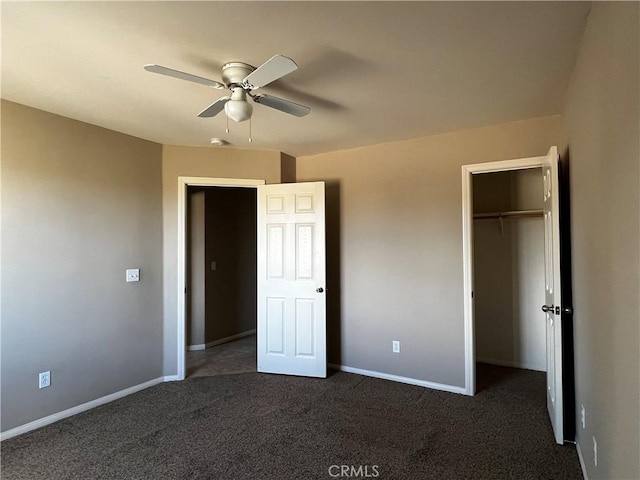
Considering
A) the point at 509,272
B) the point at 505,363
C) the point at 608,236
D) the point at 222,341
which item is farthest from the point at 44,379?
the point at 509,272

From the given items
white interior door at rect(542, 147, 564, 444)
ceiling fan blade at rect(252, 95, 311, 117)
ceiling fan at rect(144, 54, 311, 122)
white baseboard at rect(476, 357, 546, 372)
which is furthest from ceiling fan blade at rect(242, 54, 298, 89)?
white baseboard at rect(476, 357, 546, 372)

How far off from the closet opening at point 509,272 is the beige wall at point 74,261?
11.3 feet

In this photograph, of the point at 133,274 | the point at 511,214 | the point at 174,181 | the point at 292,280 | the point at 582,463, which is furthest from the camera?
the point at 511,214

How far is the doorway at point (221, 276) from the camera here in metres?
4.97

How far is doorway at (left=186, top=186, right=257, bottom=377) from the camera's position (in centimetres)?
497

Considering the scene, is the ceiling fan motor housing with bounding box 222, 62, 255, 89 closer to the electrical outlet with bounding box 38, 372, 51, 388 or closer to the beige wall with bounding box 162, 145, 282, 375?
the beige wall with bounding box 162, 145, 282, 375

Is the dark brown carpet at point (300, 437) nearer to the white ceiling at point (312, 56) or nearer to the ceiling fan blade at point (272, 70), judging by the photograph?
the ceiling fan blade at point (272, 70)

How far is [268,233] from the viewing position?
3.98 m

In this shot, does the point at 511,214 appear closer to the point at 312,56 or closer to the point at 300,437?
the point at 312,56

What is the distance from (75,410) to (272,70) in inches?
122

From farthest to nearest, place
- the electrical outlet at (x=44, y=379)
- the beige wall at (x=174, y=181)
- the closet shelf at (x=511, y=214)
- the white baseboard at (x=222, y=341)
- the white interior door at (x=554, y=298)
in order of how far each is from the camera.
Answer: the white baseboard at (x=222, y=341)
the closet shelf at (x=511, y=214)
the beige wall at (x=174, y=181)
the electrical outlet at (x=44, y=379)
the white interior door at (x=554, y=298)

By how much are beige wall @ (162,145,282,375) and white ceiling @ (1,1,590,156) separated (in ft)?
2.14

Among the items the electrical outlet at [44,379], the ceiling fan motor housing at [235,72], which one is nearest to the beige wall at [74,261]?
the electrical outlet at [44,379]
